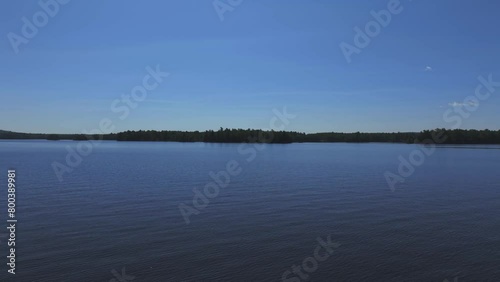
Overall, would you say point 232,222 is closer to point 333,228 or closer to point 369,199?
point 333,228

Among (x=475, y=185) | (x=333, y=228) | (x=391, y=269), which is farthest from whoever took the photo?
(x=475, y=185)

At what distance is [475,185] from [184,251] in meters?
48.1

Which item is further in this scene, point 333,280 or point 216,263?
point 216,263

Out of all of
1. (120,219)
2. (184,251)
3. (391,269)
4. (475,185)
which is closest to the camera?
(391,269)

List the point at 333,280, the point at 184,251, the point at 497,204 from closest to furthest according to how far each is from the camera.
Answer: the point at 333,280
the point at 184,251
the point at 497,204

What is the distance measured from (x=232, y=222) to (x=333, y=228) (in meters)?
7.72

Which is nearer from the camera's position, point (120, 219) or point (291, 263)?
point (291, 263)

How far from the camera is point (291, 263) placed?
20109 mm

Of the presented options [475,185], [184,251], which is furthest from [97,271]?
[475,185]

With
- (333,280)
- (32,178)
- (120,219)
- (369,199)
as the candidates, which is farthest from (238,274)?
(32,178)

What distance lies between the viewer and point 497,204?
3806cm

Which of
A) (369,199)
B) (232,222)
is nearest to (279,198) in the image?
(369,199)

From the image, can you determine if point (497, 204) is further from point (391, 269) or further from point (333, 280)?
point (333, 280)

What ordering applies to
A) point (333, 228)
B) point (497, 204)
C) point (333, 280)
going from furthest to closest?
point (497, 204), point (333, 228), point (333, 280)
